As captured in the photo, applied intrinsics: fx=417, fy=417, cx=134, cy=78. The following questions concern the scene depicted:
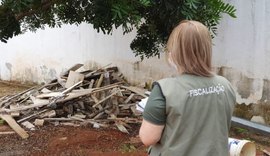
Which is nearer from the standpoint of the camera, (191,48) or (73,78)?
(191,48)

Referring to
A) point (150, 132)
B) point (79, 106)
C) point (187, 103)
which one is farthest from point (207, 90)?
point (79, 106)

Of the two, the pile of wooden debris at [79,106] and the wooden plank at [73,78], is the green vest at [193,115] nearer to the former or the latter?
the pile of wooden debris at [79,106]

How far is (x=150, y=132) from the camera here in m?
2.19

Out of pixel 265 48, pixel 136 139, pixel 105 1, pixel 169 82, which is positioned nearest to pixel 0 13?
pixel 105 1

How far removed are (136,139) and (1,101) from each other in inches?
131

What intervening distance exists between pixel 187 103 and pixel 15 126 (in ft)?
16.0

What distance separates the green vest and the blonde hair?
55 millimetres

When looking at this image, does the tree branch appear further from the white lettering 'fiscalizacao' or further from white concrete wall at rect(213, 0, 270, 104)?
white concrete wall at rect(213, 0, 270, 104)

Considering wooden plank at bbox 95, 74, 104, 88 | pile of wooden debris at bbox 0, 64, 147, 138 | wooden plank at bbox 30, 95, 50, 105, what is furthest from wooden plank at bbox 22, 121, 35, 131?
wooden plank at bbox 95, 74, 104, 88

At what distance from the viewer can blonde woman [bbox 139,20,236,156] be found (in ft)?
7.01

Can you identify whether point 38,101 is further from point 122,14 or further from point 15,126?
point 122,14

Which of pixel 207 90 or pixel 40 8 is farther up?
pixel 40 8

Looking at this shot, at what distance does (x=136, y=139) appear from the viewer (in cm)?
600

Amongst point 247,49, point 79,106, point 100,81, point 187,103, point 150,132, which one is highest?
point 247,49
